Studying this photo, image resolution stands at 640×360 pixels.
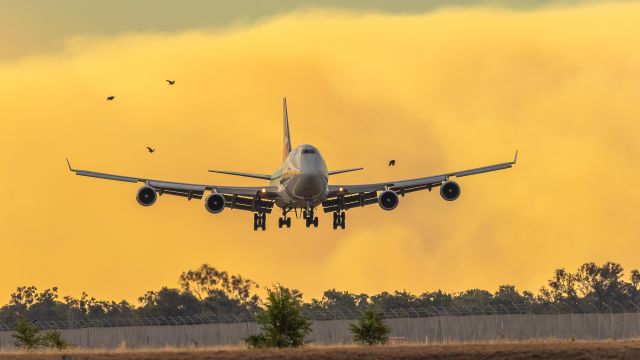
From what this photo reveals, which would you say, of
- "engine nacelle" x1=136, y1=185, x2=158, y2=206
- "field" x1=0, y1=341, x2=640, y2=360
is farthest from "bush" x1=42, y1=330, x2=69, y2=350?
"field" x1=0, y1=341, x2=640, y2=360

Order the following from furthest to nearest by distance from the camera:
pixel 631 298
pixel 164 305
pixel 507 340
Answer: pixel 631 298, pixel 164 305, pixel 507 340

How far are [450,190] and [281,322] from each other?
81.9ft

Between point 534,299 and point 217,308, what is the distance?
4605 cm

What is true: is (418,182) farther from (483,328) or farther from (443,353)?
(443,353)

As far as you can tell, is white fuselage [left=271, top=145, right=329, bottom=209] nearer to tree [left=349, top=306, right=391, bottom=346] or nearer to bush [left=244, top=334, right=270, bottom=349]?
tree [left=349, top=306, right=391, bottom=346]

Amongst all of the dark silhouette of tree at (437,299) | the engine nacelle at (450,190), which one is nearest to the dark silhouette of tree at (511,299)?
the dark silhouette of tree at (437,299)

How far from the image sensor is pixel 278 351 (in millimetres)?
70312

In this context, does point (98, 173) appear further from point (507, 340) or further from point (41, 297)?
point (41, 297)

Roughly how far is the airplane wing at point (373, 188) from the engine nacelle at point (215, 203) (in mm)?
7602

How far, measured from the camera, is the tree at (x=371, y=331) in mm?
80812

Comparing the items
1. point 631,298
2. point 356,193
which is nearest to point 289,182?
point 356,193

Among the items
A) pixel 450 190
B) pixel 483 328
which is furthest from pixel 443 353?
pixel 450 190

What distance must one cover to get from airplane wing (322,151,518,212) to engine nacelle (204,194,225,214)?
299 inches

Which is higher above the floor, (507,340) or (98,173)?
(98,173)
